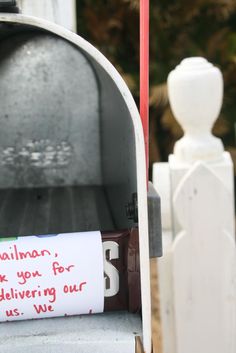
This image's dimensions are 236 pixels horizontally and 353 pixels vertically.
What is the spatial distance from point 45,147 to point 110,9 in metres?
3.40

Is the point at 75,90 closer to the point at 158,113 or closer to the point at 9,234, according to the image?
the point at 9,234

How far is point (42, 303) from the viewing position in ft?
3.60

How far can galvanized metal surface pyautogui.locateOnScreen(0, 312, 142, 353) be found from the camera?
1045 millimetres

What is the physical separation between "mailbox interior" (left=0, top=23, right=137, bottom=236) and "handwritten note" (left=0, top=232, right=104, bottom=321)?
1.81 feet

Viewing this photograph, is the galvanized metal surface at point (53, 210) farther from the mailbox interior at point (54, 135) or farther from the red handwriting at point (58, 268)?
the red handwriting at point (58, 268)

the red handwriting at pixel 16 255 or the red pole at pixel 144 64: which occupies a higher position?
the red pole at pixel 144 64

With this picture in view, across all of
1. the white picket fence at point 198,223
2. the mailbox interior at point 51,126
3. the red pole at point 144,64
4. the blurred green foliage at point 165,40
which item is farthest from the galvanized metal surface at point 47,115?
the blurred green foliage at point 165,40

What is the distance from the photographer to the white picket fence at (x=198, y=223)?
5.71ft

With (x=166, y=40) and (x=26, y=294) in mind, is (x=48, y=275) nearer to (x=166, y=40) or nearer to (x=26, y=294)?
(x=26, y=294)

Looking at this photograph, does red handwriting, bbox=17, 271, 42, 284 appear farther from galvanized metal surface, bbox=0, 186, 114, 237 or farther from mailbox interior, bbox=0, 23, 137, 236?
mailbox interior, bbox=0, 23, 137, 236

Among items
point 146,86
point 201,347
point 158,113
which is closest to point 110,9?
point 158,113

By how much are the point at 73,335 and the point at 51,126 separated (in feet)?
2.97

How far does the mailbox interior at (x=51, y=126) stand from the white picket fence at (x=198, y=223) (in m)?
0.22

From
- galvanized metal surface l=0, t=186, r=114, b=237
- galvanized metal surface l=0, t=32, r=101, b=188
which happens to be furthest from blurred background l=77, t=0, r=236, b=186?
galvanized metal surface l=0, t=186, r=114, b=237
